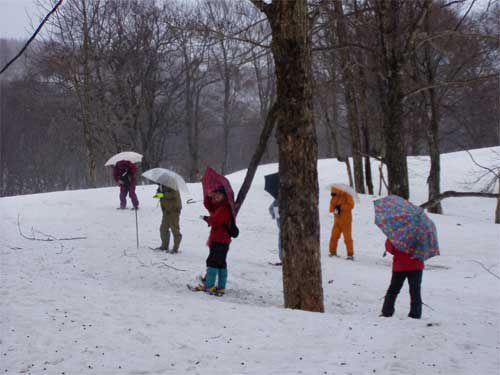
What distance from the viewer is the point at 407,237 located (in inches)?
237

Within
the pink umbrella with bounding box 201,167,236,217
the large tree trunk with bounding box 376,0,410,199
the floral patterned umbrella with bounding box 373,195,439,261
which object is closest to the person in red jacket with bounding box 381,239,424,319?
the floral patterned umbrella with bounding box 373,195,439,261

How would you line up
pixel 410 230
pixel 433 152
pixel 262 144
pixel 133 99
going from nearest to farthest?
1. pixel 410 230
2. pixel 262 144
3. pixel 433 152
4. pixel 133 99

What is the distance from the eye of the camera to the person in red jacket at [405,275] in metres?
6.27

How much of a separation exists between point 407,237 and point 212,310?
8.01 ft

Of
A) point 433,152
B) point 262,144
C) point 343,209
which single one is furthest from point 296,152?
point 433,152

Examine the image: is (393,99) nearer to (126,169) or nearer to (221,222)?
(221,222)

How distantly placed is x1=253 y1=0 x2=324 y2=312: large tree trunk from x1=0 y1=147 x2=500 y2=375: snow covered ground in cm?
57

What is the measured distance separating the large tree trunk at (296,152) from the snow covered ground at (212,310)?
0.57 metres

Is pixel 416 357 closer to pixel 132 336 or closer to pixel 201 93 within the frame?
pixel 132 336

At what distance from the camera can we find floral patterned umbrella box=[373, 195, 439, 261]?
6.02 metres

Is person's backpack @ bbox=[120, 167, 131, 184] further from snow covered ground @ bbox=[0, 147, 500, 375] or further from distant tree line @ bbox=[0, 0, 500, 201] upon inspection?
distant tree line @ bbox=[0, 0, 500, 201]

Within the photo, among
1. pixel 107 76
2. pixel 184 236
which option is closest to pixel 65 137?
pixel 107 76

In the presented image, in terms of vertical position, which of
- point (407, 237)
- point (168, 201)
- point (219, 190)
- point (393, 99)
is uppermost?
point (393, 99)

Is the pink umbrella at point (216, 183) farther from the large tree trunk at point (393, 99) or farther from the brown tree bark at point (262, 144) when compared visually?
the large tree trunk at point (393, 99)
